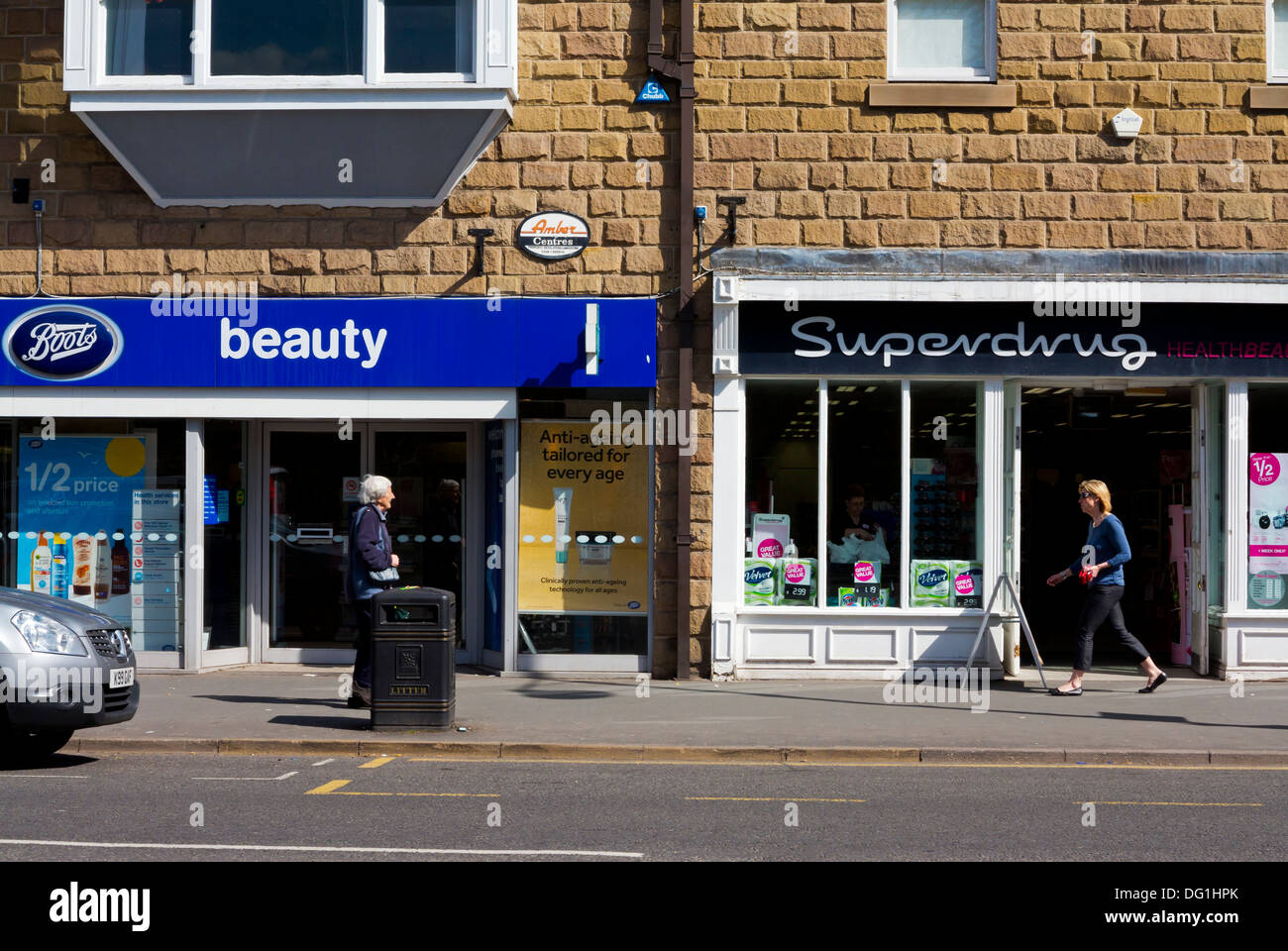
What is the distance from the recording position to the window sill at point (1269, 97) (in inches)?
518

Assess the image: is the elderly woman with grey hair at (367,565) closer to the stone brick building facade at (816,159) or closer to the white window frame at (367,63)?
the stone brick building facade at (816,159)

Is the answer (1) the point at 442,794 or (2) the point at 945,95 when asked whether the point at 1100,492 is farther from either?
(1) the point at 442,794

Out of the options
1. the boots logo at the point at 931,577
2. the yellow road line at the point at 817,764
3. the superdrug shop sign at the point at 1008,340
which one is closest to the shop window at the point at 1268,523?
the superdrug shop sign at the point at 1008,340

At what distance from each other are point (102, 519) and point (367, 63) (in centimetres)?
530

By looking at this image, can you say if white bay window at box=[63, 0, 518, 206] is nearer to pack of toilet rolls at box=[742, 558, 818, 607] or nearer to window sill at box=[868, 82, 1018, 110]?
window sill at box=[868, 82, 1018, 110]

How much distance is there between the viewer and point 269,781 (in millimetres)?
8641

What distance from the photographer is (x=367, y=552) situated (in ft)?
36.4

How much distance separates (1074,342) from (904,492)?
2.16 meters

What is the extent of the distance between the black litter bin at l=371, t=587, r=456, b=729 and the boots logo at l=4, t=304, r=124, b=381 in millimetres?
5056

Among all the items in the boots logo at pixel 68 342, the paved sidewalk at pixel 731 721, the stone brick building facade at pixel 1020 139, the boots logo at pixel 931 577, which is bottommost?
the paved sidewalk at pixel 731 721

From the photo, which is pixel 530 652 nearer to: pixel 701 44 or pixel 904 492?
pixel 904 492

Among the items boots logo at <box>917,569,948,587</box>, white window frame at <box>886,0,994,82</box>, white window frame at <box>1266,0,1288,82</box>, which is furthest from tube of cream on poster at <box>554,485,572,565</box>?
white window frame at <box>1266,0,1288,82</box>

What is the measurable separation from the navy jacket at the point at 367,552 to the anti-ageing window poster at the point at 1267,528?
8299mm

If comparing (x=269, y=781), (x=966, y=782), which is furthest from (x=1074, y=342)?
(x=269, y=781)
